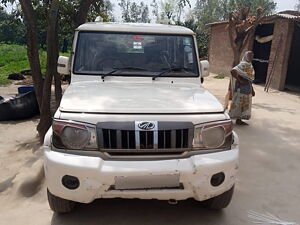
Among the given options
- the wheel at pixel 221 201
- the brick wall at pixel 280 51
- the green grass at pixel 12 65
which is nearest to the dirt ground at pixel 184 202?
the wheel at pixel 221 201

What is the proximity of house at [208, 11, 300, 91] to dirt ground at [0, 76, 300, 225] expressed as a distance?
659 centimetres

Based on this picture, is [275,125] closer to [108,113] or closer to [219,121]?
[219,121]

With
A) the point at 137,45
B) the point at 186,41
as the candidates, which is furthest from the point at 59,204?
the point at 186,41

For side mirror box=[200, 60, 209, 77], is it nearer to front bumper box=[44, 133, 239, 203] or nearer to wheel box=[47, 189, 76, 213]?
front bumper box=[44, 133, 239, 203]

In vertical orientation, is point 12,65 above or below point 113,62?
below

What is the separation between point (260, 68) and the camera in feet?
52.0

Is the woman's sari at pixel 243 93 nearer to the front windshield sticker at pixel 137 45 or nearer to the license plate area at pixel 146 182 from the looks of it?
the front windshield sticker at pixel 137 45

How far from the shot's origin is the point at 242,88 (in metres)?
6.95

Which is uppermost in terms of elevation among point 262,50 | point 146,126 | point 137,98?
point 137,98

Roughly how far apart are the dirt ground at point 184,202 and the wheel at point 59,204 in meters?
0.14

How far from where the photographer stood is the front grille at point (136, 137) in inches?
107

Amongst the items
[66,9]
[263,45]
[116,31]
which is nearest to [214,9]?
[263,45]

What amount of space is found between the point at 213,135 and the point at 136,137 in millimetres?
677

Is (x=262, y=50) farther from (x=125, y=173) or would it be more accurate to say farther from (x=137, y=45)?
(x=125, y=173)
